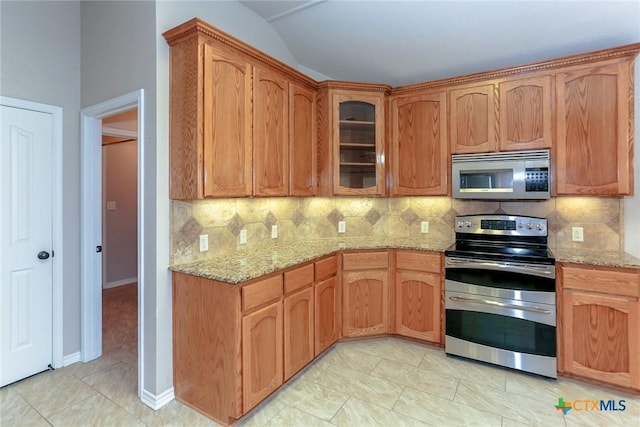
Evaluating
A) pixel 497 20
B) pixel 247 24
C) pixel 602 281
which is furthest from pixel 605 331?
pixel 247 24

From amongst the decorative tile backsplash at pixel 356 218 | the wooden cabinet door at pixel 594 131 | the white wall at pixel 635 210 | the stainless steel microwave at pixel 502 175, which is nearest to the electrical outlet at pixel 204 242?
the decorative tile backsplash at pixel 356 218

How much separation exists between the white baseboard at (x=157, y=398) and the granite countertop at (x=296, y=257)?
2.74 ft

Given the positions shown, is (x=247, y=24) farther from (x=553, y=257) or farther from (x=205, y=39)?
(x=553, y=257)

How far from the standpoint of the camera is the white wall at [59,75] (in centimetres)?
235

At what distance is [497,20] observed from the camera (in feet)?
8.55

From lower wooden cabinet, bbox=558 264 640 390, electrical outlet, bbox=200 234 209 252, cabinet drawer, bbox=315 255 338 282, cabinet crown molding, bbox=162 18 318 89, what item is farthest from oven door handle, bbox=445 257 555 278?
cabinet crown molding, bbox=162 18 318 89

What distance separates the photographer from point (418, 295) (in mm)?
3012

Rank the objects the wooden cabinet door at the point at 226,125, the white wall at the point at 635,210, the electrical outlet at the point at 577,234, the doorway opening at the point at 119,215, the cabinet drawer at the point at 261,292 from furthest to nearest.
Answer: the doorway opening at the point at 119,215 < the electrical outlet at the point at 577,234 < the white wall at the point at 635,210 < the wooden cabinet door at the point at 226,125 < the cabinet drawer at the point at 261,292

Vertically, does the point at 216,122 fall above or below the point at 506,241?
above

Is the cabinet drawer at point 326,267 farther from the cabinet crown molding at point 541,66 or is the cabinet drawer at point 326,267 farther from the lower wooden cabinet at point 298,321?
the cabinet crown molding at point 541,66

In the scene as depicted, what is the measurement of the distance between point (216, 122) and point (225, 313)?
1214mm

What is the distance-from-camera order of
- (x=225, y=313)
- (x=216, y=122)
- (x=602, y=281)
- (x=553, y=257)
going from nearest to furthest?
1. (x=225, y=313)
2. (x=216, y=122)
3. (x=602, y=281)
4. (x=553, y=257)

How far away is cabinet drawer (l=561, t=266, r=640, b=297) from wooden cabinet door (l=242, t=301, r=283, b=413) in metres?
2.13

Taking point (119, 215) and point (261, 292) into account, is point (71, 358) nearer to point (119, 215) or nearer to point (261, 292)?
point (261, 292)
